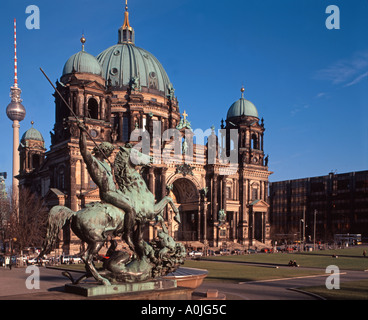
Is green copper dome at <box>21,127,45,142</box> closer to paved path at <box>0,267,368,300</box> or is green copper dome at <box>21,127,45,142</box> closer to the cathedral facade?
the cathedral facade

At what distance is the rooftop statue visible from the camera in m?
12.4

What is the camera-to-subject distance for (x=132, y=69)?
8519 cm

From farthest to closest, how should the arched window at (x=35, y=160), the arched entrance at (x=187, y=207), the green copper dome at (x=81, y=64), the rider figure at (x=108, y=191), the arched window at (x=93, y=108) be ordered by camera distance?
the arched window at (x=35, y=160) → the arched entrance at (x=187, y=207) → the arched window at (x=93, y=108) → the green copper dome at (x=81, y=64) → the rider figure at (x=108, y=191)

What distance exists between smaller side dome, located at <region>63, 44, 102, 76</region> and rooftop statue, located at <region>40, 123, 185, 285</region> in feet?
186

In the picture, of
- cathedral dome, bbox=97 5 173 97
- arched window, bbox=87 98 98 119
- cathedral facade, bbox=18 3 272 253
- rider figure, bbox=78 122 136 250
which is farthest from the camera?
cathedral dome, bbox=97 5 173 97

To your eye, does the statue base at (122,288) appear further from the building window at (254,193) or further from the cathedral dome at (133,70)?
the building window at (254,193)

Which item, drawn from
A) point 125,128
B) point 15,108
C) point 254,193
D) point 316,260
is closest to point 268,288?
point 316,260

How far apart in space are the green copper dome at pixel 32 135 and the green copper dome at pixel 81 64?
1053 inches

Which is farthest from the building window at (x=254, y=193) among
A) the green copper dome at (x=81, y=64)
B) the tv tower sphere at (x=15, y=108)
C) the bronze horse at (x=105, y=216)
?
the bronze horse at (x=105, y=216)

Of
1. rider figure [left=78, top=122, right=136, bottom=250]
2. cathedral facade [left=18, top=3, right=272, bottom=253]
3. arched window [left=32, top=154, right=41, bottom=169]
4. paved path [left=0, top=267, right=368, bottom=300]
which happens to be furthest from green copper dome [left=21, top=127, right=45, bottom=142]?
rider figure [left=78, top=122, right=136, bottom=250]

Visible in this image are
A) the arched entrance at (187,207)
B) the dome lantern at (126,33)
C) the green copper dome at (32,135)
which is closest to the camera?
the arched entrance at (187,207)

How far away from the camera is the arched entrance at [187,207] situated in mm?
80519
